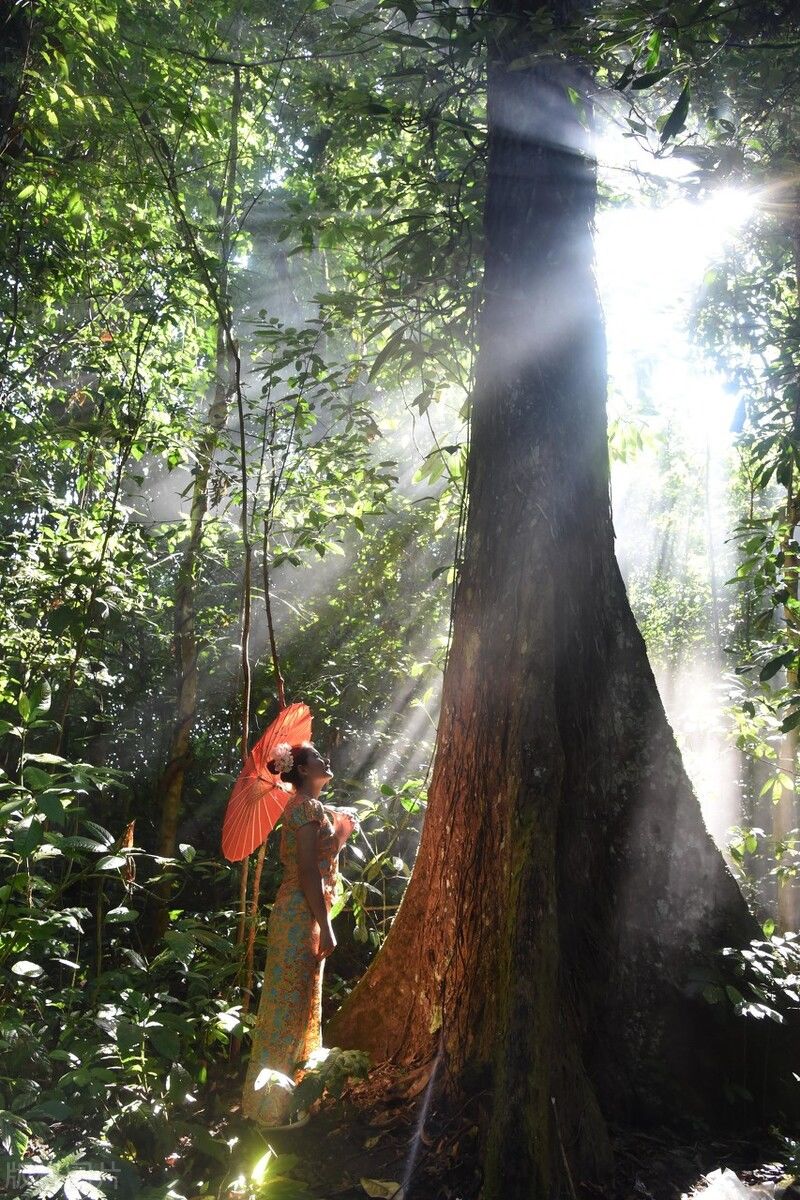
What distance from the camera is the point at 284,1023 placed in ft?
11.9

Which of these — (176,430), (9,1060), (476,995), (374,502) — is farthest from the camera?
(374,502)

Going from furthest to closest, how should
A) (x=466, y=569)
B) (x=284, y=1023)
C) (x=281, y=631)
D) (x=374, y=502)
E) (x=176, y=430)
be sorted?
1. (x=281, y=631)
2. (x=374, y=502)
3. (x=176, y=430)
4. (x=466, y=569)
5. (x=284, y=1023)

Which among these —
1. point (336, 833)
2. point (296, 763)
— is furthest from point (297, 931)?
point (296, 763)

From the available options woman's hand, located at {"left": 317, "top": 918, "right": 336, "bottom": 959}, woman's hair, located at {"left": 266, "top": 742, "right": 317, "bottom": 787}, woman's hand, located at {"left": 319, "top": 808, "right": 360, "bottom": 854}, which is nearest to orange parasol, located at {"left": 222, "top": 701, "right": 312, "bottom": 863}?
woman's hair, located at {"left": 266, "top": 742, "right": 317, "bottom": 787}

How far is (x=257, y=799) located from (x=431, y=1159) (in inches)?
61.6

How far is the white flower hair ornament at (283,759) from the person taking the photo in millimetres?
3717

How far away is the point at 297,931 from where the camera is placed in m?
3.69

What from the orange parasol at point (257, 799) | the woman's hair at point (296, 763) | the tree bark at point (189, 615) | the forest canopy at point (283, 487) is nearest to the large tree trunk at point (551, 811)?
the forest canopy at point (283, 487)

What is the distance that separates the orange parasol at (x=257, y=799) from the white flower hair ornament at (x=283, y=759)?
10 centimetres

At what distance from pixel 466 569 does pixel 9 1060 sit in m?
2.54

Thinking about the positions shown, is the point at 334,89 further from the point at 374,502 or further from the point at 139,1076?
the point at 139,1076

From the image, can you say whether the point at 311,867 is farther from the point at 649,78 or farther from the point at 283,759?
the point at 649,78

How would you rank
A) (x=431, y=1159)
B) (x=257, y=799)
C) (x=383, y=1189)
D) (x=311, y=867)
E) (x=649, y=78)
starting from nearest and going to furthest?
1. (x=383, y=1189)
2. (x=431, y=1159)
3. (x=649, y=78)
4. (x=311, y=867)
5. (x=257, y=799)

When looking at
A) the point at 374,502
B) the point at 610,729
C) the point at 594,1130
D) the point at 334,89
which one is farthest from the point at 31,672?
the point at 334,89
